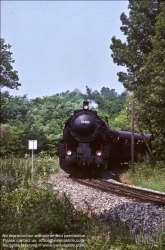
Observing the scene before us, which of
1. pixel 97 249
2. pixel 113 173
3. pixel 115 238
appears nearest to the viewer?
pixel 97 249

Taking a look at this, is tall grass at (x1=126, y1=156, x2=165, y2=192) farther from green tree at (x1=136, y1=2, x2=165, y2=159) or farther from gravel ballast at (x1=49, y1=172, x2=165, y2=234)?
gravel ballast at (x1=49, y1=172, x2=165, y2=234)

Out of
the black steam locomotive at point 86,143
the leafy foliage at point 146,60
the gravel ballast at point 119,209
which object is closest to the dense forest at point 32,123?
the leafy foliage at point 146,60

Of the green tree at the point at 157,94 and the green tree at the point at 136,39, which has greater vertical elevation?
the green tree at the point at 136,39

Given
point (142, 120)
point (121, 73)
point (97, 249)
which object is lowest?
point (97, 249)

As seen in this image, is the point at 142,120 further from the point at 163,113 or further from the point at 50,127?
the point at 50,127

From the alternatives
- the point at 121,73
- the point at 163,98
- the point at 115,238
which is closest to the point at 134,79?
the point at 121,73

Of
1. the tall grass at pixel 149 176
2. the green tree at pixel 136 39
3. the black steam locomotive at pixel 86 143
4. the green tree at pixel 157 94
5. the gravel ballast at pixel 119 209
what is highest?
the green tree at pixel 136 39

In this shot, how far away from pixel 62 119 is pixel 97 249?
1113 inches

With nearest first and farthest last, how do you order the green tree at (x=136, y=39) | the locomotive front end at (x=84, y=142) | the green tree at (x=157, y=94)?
the locomotive front end at (x=84, y=142) → the green tree at (x=157, y=94) → the green tree at (x=136, y=39)

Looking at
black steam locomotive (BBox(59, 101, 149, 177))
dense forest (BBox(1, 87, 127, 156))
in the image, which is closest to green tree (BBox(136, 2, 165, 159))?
black steam locomotive (BBox(59, 101, 149, 177))

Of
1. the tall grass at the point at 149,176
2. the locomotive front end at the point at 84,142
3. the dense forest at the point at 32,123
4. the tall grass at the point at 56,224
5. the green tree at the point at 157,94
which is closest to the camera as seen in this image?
the tall grass at the point at 56,224

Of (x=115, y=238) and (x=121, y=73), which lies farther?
(x=121, y=73)

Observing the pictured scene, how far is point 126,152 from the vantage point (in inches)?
807

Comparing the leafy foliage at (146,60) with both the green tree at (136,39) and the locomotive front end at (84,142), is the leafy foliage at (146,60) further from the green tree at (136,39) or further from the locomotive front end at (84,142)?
the locomotive front end at (84,142)
